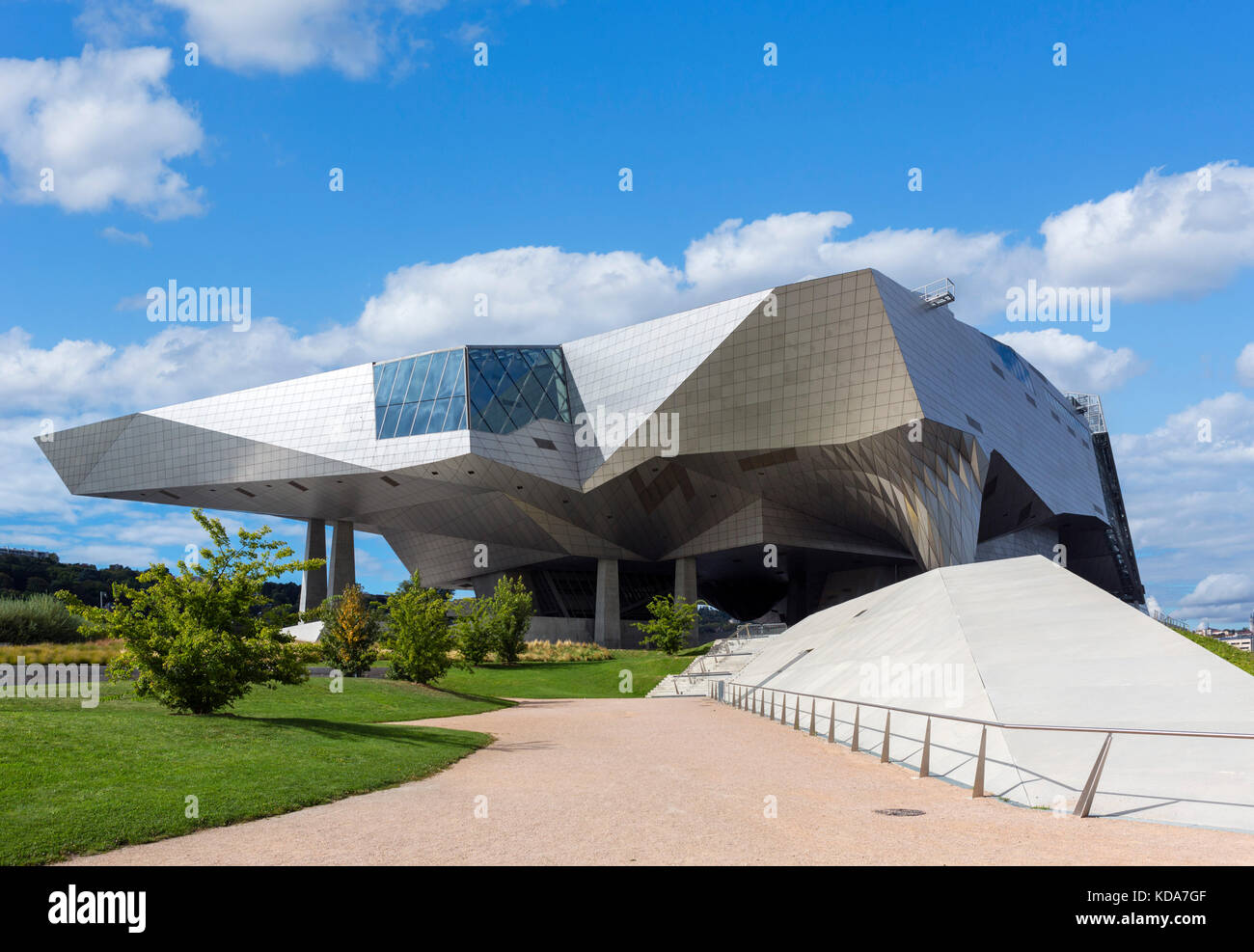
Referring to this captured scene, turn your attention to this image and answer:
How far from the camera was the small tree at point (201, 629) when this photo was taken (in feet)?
53.1

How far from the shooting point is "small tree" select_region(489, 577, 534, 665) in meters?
48.9

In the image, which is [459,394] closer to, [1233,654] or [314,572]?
[314,572]

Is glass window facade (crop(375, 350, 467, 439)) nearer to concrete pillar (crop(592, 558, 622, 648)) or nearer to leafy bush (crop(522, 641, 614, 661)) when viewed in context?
leafy bush (crop(522, 641, 614, 661))

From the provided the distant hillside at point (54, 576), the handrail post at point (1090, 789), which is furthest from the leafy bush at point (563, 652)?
the handrail post at point (1090, 789)

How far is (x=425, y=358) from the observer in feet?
180

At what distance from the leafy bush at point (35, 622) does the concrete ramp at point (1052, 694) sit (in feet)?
106

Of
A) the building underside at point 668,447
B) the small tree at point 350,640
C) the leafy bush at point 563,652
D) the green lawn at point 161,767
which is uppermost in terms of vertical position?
the building underside at point 668,447

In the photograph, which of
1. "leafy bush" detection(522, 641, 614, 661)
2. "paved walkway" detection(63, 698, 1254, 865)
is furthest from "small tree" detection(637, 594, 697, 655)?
"paved walkway" detection(63, 698, 1254, 865)

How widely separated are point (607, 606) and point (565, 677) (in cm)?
2105

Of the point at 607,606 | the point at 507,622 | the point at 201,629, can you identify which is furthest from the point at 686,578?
the point at 201,629

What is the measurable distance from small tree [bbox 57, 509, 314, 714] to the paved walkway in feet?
16.9

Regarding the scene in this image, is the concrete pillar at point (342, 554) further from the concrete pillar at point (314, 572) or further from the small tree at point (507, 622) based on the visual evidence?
the small tree at point (507, 622)

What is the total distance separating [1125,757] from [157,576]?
16278mm
